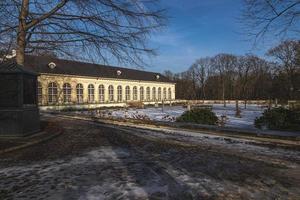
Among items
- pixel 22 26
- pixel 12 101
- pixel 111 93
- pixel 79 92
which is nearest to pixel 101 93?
pixel 111 93

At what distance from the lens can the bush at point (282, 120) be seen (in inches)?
587

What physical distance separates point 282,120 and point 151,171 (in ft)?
33.2

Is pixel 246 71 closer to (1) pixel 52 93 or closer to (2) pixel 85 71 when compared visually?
(2) pixel 85 71

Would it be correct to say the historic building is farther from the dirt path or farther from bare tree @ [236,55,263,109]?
the dirt path

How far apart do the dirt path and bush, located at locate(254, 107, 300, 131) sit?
15.7 ft

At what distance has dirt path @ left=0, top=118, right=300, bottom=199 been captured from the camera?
5.48 metres

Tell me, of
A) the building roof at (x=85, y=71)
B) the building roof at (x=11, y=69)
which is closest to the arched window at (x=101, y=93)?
the building roof at (x=85, y=71)

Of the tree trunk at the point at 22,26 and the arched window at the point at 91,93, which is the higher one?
the tree trunk at the point at 22,26

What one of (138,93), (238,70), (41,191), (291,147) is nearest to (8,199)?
(41,191)

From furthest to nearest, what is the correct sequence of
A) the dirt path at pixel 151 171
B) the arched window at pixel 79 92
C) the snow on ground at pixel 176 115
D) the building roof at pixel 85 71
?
the arched window at pixel 79 92 < the building roof at pixel 85 71 < the snow on ground at pixel 176 115 < the dirt path at pixel 151 171

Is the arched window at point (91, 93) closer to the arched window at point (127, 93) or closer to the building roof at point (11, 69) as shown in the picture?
the arched window at point (127, 93)

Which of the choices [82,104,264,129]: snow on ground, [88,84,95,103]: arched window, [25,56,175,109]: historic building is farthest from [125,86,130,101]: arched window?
[82,104,264,129]: snow on ground

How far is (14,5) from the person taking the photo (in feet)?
40.5

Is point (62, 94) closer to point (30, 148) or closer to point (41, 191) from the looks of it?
point (30, 148)
